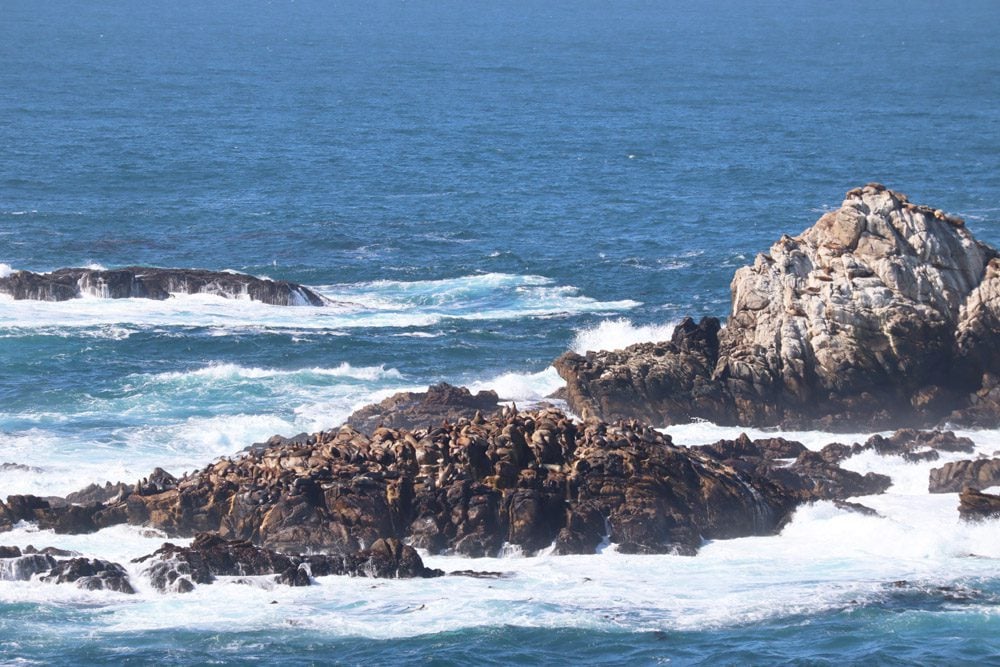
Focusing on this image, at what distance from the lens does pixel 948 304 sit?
207 feet

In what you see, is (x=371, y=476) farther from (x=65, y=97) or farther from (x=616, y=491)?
(x=65, y=97)

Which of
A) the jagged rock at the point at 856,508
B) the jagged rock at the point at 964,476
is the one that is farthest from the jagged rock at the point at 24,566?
the jagged rock at the point at 964,476

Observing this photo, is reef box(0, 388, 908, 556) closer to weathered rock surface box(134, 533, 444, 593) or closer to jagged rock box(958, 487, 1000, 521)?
weathered rock surface box(134, 533, 444, 593)

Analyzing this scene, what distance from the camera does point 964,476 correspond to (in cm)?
5588

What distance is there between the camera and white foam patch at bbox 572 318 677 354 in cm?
7581

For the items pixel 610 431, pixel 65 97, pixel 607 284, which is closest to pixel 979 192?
pixel 607 284

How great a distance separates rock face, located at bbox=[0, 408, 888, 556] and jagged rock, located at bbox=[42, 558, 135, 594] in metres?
3.92

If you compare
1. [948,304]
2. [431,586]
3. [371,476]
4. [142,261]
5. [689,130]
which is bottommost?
[431,586]

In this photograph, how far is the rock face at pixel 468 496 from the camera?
49656 millimetres

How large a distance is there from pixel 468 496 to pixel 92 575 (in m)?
10.9

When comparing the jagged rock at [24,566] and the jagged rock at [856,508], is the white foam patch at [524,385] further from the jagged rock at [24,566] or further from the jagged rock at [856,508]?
the jagged rock at [24,566]

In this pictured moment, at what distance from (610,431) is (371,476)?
7.65m

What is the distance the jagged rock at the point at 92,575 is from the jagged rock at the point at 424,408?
1664cm

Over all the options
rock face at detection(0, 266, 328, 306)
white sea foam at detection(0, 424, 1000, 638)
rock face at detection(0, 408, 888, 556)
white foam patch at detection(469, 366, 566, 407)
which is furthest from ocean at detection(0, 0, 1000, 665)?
rock face at detection(0, 266, 328, 306)
